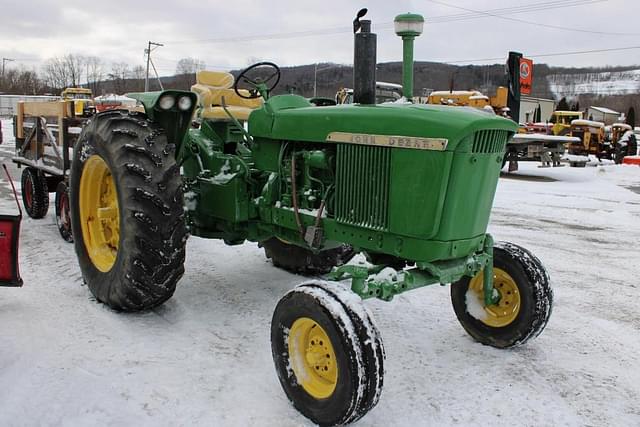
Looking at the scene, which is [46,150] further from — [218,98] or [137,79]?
[137,79]

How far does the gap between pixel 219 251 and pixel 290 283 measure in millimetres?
1402

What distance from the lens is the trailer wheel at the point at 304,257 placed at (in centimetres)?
500

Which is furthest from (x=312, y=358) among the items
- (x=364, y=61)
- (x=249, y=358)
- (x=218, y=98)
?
(x=218, y=98)

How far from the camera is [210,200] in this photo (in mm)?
4355

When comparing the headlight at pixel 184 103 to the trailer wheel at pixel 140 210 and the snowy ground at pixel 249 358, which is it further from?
the snowy ground at pixel 249 358

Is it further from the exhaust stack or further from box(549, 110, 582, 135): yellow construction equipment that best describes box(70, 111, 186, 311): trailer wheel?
box(549, 110, 582, 135): yellow construction equipment

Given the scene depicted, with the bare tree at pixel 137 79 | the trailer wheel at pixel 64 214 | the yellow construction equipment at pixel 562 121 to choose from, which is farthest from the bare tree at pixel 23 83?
the trailer wheel at pixel 64 214

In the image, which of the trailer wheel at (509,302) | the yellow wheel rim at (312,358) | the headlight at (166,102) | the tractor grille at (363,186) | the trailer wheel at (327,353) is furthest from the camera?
the headlight at (166,102)

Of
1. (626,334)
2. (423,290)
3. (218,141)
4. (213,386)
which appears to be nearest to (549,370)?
(626,334)

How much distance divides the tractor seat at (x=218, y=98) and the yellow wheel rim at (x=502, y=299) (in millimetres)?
2431

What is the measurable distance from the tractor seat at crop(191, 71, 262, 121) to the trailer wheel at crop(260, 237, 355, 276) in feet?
3.89

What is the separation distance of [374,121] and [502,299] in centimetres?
154

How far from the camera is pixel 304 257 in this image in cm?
509

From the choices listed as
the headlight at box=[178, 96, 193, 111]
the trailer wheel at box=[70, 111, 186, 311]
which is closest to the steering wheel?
the headlight at box=[178, 96, 193, 111]
